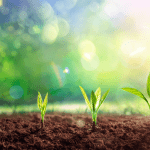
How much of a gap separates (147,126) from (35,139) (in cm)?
95

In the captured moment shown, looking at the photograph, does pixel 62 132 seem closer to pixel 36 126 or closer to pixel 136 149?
pixel 36 126

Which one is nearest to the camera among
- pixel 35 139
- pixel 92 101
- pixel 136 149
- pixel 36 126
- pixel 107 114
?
pixel 136 149

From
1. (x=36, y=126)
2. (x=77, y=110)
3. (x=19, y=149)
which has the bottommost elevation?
(x=19, y=149)

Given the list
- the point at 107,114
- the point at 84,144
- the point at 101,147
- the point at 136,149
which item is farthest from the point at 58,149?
the point at 107,114

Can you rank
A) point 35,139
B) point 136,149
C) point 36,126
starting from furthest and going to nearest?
point 36,126, point 35,139, point 136,149

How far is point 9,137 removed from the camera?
3.96ft

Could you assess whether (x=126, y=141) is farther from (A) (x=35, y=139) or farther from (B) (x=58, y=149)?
(A) (x=35, y=139)

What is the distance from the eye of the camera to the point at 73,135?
1221 millimetres

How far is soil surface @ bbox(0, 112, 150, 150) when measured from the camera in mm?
1086

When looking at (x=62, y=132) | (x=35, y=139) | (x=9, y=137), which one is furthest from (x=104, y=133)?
(x=9, y=137)

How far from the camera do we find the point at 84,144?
111 cm

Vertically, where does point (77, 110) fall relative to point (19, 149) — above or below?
above

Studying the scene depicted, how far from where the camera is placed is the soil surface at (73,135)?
3.56 ft

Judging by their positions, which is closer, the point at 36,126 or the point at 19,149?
the point at 19,149
